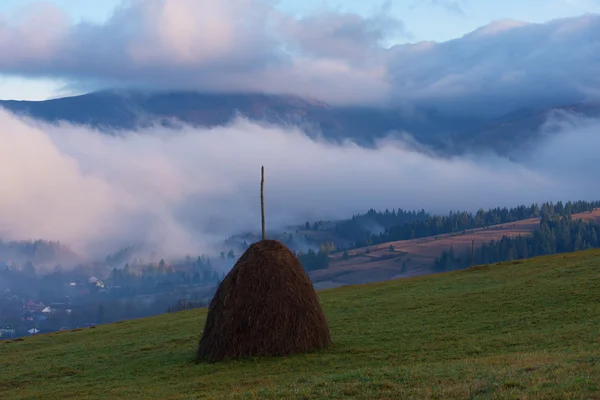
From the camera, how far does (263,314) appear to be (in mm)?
28359

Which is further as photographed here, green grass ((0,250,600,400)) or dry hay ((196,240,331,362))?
dry hay ((196,240,331,362))

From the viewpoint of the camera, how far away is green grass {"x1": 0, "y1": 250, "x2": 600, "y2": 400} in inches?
700

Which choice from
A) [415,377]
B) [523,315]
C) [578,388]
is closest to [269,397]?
[415,377]

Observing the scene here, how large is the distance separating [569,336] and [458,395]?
12.4m

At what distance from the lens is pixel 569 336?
26344 millimetres

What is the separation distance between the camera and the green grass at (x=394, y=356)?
17.8m

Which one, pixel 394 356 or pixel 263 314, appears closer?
pixel 394 356

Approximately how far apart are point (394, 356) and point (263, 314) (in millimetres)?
5664

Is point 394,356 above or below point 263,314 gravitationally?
below

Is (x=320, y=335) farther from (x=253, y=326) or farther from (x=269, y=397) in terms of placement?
(x=269, y=397)

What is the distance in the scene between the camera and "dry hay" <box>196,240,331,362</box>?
2828 cm

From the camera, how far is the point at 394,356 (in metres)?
26.2

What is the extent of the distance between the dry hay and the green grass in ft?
2.77

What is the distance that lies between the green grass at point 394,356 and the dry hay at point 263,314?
845 millimetres
